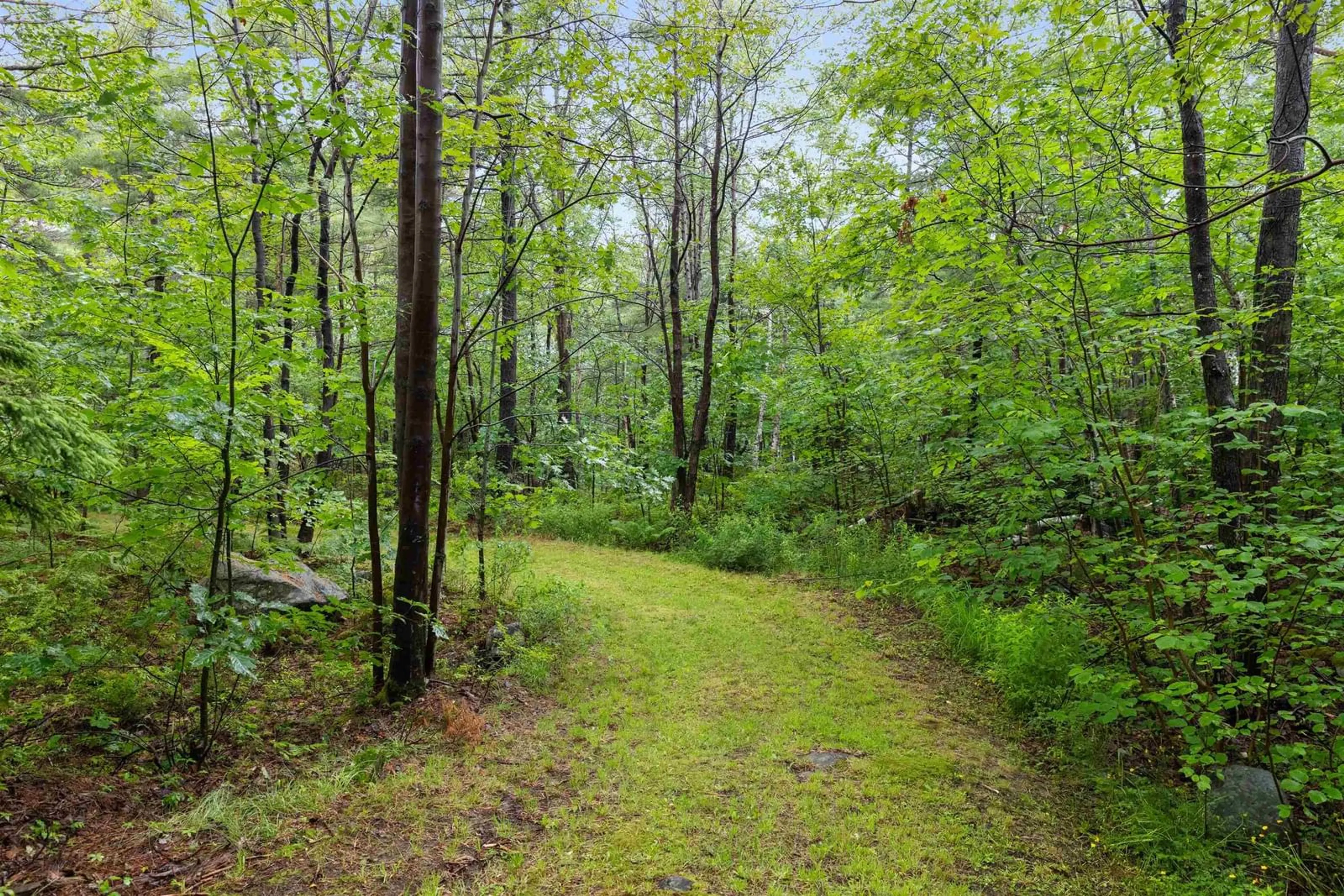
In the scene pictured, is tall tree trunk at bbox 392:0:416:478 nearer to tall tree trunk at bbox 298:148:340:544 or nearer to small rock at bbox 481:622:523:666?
tall tree trunk at bbox 298:148:340:544

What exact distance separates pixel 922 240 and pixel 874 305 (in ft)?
39.5

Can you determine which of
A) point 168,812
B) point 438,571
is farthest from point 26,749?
point 438,571

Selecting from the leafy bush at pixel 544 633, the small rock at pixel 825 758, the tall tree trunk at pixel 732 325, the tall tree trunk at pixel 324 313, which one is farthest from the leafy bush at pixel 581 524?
the small rock at pixel 825 758

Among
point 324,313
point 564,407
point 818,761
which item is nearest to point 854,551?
point 564,407

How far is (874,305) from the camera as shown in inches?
639

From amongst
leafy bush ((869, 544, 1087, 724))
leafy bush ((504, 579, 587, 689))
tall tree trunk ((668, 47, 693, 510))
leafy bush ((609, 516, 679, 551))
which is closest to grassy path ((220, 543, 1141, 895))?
leafy bush ((504, 579, 587, 689))

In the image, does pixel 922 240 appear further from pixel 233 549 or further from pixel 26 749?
pixel 26 749

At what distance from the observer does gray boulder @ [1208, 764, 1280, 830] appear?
3.00m

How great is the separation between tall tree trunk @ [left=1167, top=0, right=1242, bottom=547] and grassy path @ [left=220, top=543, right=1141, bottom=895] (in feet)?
7.67

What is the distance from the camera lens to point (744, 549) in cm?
904

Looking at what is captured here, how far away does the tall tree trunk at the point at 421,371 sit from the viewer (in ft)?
12.8

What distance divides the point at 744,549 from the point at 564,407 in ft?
12.2

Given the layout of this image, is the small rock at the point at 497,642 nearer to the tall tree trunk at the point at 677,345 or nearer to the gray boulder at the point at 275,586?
the gray boulder at the point at 275,586

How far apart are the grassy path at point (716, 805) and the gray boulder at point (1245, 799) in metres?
0.70
